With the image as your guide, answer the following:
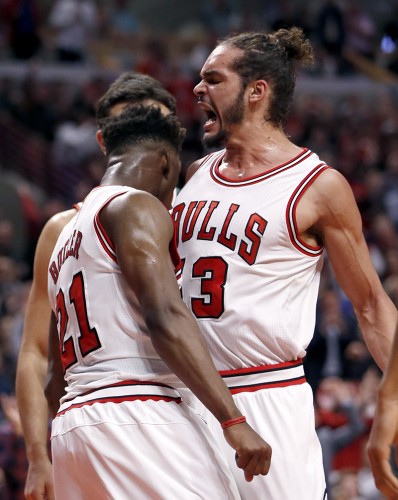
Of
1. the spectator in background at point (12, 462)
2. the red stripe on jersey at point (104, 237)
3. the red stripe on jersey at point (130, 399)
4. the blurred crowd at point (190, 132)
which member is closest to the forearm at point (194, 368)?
the red stripe on jersey at point (130, 399)

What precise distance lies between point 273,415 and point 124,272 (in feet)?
3.16

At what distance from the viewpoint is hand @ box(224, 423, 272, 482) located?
3627 millimetres

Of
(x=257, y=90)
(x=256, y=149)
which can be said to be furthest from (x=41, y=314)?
(x=257, y=90)

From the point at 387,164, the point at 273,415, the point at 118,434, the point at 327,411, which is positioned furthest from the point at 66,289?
the point at 387,164

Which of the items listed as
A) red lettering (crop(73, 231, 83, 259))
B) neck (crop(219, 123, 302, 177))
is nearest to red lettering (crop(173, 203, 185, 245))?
neck (crop(219, 123, 302, 177))

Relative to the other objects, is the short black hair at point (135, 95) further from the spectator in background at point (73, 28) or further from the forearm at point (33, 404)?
the spectator in background at point (73, 28)

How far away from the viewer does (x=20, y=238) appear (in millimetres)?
14836

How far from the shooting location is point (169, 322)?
3.66 meters

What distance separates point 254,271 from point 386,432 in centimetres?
127

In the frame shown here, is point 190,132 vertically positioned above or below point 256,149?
below

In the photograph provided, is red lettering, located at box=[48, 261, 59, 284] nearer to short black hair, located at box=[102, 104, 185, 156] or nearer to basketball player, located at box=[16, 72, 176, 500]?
short black hair, located at box=[102, 104, 185, 156]

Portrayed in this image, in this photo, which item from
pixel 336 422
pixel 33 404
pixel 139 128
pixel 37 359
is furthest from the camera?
pixel 336 422

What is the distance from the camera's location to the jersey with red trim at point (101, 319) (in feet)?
12.7

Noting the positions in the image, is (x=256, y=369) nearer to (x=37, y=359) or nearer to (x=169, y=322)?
(x=169, y=322)
